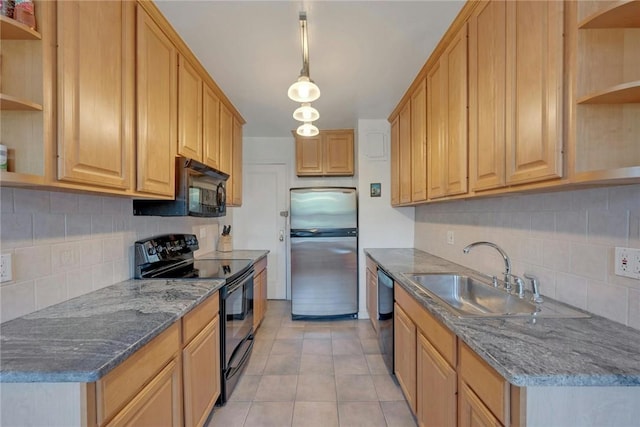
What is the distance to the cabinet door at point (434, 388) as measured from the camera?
1200 mm

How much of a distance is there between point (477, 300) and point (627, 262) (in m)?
0.85

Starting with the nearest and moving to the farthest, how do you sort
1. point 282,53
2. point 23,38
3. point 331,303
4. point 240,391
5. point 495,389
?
1. point 495,389
2. point 23,38
3. point 282,53
4. point 240,391
5. point 331,303

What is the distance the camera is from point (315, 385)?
7.09 ft

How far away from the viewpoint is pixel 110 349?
890 millimetres

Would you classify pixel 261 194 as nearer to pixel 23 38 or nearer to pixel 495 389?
pixel 23 38

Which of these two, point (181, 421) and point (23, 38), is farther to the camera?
point (181, 421)

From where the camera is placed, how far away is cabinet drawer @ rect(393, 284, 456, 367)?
3.92ft

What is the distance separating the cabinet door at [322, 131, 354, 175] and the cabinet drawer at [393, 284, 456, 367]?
2204 mm

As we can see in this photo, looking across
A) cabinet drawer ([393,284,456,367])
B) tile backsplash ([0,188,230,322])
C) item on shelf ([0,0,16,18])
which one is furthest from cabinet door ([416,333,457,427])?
item on shelf ([0,0,16,18])

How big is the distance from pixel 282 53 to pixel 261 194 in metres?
2.43

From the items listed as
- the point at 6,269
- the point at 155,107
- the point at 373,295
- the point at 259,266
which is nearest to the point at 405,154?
the point at 373,295

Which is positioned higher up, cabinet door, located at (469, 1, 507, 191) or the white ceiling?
the white ceiling

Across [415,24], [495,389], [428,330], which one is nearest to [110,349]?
[495,389]

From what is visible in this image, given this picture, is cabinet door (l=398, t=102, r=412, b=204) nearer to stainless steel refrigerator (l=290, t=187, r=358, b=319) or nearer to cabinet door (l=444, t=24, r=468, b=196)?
stainless steel refrigerator (l=290, t=187, r=358, b=319)
